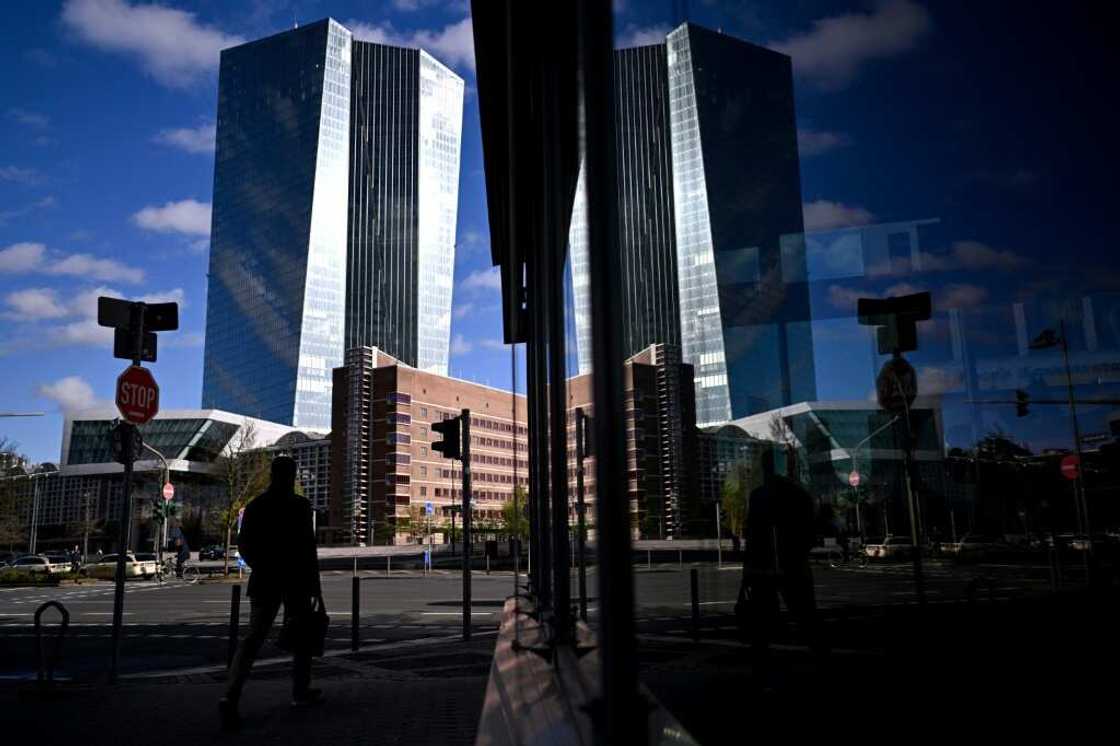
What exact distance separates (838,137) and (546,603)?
14.0 ft

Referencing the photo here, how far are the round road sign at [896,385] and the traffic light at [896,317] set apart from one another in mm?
20

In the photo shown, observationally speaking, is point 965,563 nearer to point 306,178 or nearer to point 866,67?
point 866,67

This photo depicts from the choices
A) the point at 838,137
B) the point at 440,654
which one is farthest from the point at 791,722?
the point at 440,654

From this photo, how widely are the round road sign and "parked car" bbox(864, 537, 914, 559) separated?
18cm

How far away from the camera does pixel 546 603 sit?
4.95 m

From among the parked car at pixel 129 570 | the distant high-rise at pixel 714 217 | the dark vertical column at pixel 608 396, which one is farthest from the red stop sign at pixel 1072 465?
the parked car at pixel 129 570

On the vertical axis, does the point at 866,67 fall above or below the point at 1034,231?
above

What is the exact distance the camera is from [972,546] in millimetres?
968

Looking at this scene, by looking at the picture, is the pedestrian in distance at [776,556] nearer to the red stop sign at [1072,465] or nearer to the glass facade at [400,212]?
the red stop sign at [1072,465]

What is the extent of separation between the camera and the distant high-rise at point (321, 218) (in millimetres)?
142500

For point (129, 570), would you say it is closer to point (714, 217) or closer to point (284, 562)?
point (284, 562)

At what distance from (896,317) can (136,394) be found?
345 inches

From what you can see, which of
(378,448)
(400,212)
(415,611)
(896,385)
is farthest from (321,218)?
(896,385)

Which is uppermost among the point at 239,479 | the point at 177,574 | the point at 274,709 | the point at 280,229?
the point at 280,229
